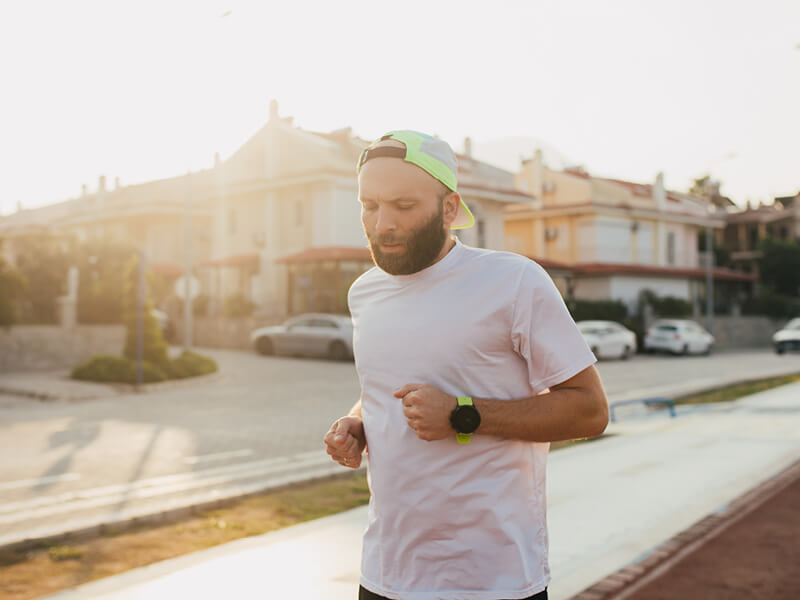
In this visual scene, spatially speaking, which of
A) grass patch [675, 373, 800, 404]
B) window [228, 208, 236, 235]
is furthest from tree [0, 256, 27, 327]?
window [228, 208, 236, 235]

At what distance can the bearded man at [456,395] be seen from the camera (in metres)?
2.12

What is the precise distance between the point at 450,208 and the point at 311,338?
2622 centimetres

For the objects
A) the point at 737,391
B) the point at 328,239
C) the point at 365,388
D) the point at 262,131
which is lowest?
the point at 737,391

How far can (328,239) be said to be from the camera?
37062 millimetres

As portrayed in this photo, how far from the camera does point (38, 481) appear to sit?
8469 millimetres

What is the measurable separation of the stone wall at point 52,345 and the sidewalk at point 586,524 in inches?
659

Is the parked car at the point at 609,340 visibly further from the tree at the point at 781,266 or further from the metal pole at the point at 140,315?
the tree at the point at 781,266

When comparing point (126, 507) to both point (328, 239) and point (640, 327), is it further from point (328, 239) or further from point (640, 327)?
point (640, 327)

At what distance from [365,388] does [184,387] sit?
18192mm

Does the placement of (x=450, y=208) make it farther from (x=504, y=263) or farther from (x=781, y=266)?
(x=781, y=266)

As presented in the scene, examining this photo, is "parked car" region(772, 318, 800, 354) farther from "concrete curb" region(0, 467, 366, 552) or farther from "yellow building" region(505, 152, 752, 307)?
"concrete curb" region(0, 467, 366, 552)

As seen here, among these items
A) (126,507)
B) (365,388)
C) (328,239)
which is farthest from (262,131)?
(365,388)

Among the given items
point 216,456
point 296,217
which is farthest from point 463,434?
point 296,217

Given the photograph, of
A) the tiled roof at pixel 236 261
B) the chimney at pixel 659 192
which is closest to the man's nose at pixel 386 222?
the tiled roof at pixel 236 261
